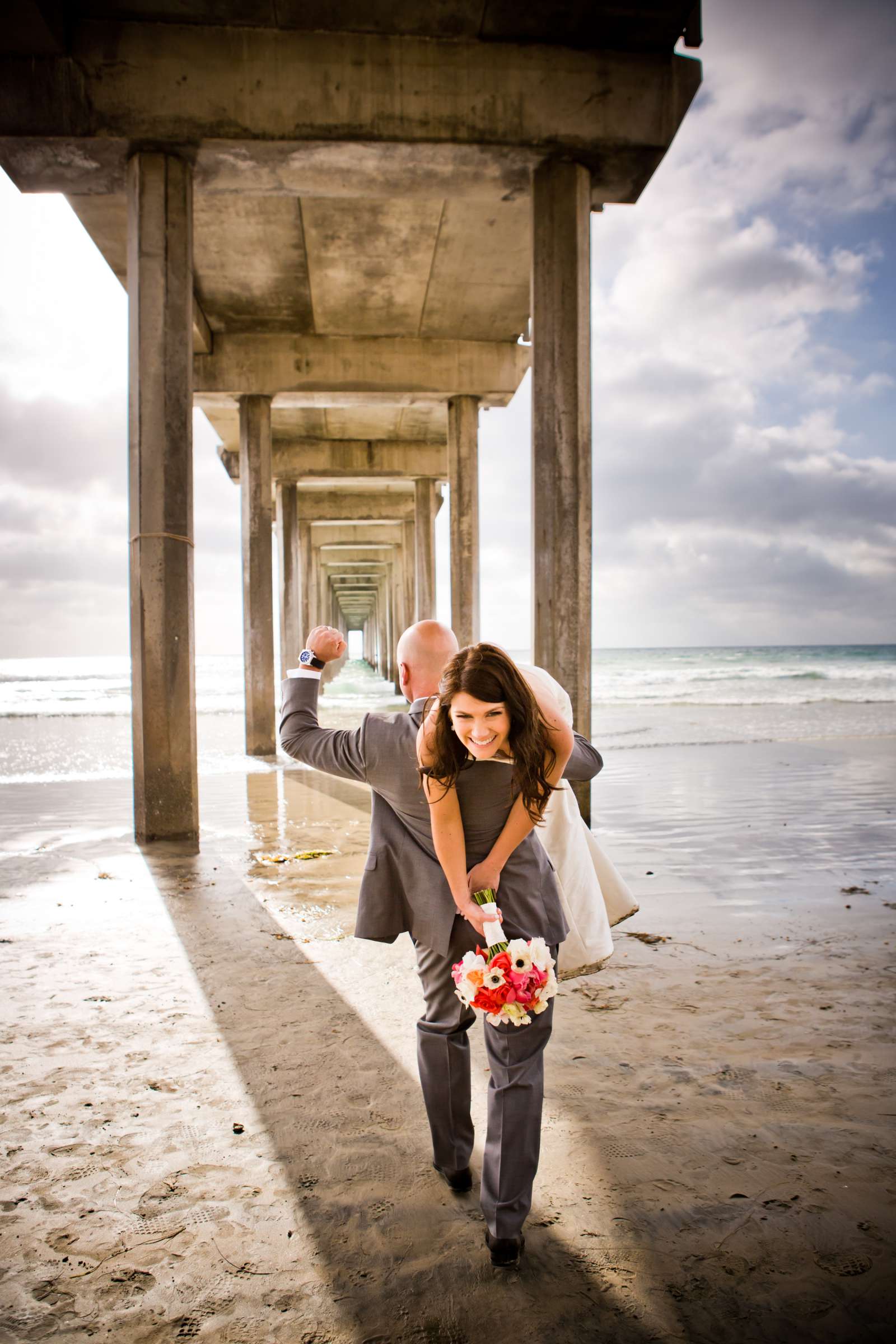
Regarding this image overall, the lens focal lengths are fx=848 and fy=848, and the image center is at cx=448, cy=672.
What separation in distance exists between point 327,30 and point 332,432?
1081cm

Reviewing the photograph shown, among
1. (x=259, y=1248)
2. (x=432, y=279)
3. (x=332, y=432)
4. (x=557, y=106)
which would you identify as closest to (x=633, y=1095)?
(x=259, y=1248)

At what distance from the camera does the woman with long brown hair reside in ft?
6.30

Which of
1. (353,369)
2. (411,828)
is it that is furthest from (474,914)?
(353,369)

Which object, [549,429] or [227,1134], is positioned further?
[549,429]

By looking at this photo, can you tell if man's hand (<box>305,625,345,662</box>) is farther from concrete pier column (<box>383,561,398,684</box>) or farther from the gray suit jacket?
concrete pier column (<box>383,561,398,684</box>)

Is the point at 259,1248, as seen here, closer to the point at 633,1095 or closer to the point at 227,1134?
the point at 227,1134

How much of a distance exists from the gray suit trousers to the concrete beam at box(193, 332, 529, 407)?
11.1 metres

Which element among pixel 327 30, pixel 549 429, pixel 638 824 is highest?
pixel 327 30

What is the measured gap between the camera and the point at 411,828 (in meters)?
2.25

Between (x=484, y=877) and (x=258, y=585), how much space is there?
33.7 feet

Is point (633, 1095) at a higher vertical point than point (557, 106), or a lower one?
lower

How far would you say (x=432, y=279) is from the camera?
10555 mm

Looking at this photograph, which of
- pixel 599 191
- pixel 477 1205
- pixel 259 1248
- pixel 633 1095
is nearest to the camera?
pixel 259 1248

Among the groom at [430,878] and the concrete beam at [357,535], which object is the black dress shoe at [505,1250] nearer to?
the groom at [430,878]
